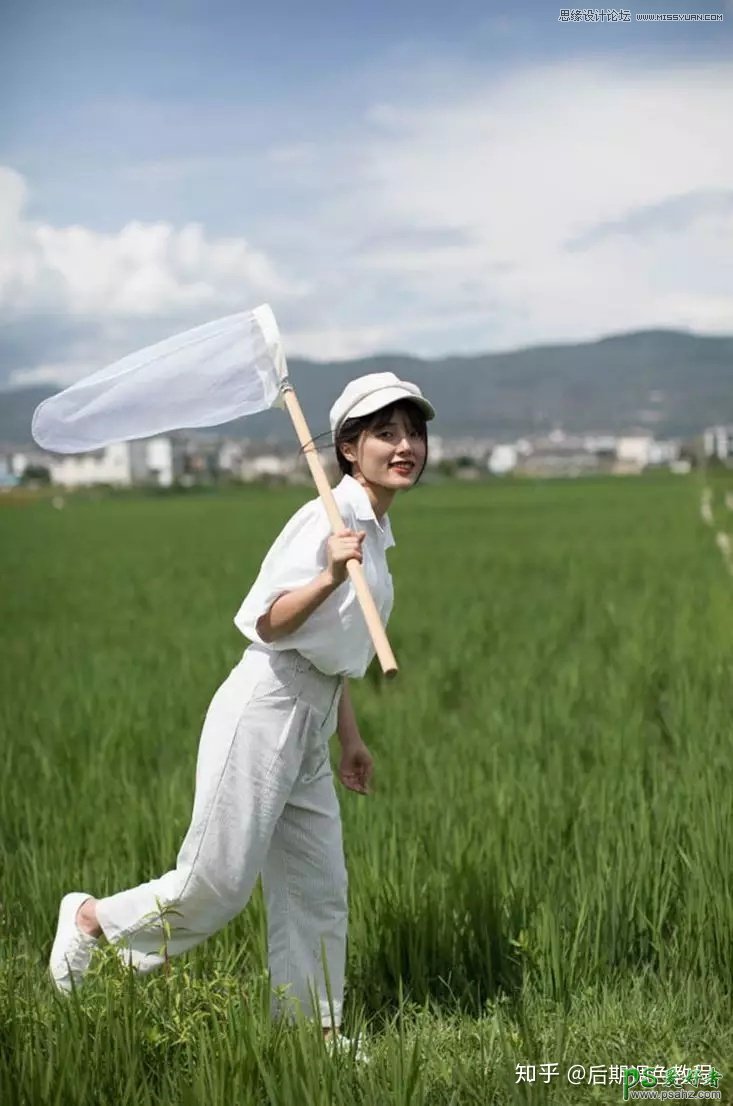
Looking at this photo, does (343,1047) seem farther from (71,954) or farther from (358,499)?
(358,499)

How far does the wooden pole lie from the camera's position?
7.13 feet

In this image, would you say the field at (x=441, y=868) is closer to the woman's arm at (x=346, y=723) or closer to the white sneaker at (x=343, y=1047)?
the white sneaker at (x=343, y=1047)

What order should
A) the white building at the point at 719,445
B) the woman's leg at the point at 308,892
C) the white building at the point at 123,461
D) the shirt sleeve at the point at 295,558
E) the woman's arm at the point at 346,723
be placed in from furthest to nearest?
the white building at the point at 719,445
the white building at the point at 123,461
the woman's arm at the point at 346,723
the woman's leg at the point at 308,892
the shirt sleeve at the point at 295,558

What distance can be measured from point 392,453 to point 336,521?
9.0 inches

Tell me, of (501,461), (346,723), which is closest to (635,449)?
(501,461)

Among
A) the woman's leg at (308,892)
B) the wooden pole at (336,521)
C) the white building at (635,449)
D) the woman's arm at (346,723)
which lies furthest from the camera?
the white building at (635,449)

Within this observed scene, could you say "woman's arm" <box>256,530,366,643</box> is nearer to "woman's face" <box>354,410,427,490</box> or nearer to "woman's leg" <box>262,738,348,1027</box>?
"woman's face" <box>354,410,427,490</box>

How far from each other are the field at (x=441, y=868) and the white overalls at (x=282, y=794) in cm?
11

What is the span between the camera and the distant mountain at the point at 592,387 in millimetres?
113250

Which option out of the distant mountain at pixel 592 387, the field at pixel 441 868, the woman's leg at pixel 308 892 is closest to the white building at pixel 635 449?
the distant mountain at pixel 592 387

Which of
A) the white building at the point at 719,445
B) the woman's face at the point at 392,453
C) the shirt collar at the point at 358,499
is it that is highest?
→ the white building at the point at 719,445

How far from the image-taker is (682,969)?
294 centimetres

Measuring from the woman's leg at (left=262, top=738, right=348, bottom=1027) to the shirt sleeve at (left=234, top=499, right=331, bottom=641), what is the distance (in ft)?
1.02

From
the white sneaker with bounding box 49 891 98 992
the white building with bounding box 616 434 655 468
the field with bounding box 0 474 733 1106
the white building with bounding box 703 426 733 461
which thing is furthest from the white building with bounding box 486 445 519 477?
the white sneaker with bounding box 49 891 98 992
